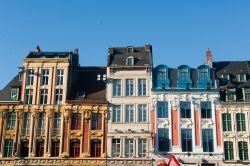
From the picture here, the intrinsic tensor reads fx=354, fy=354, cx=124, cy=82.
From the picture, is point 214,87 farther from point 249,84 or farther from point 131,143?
point 131,143

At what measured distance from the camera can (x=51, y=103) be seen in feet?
144

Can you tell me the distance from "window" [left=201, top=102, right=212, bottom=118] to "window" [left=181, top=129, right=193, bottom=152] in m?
2.66

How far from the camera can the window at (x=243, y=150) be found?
4104 cm

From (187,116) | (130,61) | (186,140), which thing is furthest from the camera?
(130,61)

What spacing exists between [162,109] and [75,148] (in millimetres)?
11548

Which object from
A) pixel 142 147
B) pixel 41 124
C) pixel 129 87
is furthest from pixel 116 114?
pixel 41 124

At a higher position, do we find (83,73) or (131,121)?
(83,73)

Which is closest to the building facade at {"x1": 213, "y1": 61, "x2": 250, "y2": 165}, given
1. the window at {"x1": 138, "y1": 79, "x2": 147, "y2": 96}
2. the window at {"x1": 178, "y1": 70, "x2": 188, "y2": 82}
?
the window at {"x1": 178, "y1": 70, "x2": 188, "y2": 82}

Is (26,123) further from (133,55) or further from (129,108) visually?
(133,55)

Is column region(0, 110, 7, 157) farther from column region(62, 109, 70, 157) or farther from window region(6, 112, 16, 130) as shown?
column region(62, 109, 70, 157)

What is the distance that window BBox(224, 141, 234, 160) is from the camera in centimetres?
4116

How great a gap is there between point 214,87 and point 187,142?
25.3 feet

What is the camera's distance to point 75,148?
42.6m

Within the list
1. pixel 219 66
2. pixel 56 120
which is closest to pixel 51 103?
pixel 56 120
